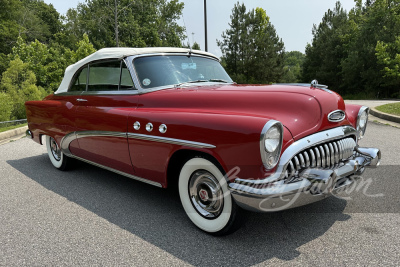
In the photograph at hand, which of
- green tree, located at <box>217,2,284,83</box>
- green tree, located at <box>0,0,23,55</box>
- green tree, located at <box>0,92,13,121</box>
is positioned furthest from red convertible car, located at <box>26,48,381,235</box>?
green tree, located at <box>0,0,23,55</box>

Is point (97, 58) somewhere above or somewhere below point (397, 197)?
above

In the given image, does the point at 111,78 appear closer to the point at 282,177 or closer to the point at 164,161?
the point at 164,161

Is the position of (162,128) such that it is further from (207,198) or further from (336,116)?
(336,116)

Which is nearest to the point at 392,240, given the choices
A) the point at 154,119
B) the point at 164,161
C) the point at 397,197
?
the point at 397,197

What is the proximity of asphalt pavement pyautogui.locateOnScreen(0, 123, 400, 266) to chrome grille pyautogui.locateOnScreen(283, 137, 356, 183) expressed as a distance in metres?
0.57

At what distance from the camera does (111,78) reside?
12.4ft

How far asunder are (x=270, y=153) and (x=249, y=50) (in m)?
34.9

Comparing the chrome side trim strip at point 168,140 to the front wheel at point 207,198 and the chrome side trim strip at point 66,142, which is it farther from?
the chrome side trim strip at point 66,142

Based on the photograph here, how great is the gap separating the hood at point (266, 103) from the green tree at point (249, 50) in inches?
1281

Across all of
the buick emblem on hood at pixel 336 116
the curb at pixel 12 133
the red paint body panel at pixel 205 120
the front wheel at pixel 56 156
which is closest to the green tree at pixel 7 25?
the curb at pixel 12 133

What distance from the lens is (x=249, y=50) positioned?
116 ft

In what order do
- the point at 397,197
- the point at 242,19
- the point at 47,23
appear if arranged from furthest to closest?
the point at 47,23 < the point at 242,19 < the point at 397,197

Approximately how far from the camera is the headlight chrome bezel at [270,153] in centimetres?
224

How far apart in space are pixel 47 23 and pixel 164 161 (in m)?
55.9
